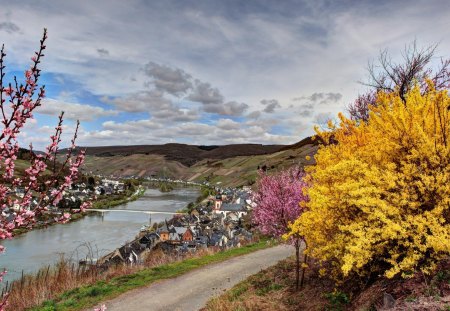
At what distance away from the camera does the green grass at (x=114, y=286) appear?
13.0 m

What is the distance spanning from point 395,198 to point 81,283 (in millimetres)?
13498

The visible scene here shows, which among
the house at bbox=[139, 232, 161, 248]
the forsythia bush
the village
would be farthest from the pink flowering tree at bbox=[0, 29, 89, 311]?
the house at bbox=[139, 232, 161, 248]

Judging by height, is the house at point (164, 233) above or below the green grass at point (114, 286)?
below

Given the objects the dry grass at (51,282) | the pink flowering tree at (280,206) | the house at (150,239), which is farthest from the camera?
the house at (150,239)

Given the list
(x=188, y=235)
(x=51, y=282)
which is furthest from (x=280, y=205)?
(x=188, y=235)

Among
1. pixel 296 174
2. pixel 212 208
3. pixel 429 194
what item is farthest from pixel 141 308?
pixel 212 208

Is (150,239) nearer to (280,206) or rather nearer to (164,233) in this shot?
(164,233)

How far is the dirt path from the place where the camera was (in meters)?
13.2

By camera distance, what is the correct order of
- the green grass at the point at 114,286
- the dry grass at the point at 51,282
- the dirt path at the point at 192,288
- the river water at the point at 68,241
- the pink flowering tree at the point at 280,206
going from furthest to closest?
the river water at the point at 68,241, the dry grass at the point at 51,282, the dirt path at the point at 192,288, the green grass at the point at 114,286, the pink flowering tree at the point at 280,206

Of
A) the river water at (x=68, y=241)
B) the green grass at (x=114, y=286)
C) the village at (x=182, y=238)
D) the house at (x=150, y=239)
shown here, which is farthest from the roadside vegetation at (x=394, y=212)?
the house at (x=150, y=239)

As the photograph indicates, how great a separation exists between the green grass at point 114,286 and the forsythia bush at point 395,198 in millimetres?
9006

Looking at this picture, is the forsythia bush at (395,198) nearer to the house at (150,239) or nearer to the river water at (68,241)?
the river water at (68,241)

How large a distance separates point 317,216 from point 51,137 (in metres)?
6.27

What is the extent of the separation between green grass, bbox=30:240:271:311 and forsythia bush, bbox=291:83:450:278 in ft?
29.5
